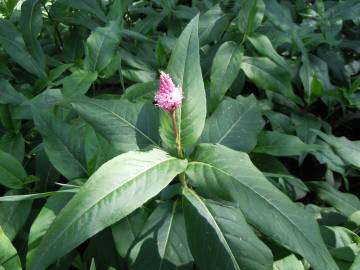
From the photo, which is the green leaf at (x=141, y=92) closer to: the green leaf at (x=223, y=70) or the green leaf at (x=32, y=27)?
the green leaf at (x=223, y=70)

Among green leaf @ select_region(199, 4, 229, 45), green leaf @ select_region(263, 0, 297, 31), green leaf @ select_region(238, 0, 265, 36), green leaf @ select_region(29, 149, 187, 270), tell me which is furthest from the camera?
green leaf @ select_region(263, 0, 297, 31)

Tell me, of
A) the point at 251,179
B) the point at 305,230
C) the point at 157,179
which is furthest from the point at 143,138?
the point at 305,230

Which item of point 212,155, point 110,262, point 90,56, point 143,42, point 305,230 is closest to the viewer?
point 305,230

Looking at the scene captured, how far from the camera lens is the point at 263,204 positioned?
119cm

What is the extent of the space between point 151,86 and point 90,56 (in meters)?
0.36

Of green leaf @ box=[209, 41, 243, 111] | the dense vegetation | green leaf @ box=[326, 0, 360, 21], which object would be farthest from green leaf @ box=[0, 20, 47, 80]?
green leaf @ box=[326, 0, 360, 21]

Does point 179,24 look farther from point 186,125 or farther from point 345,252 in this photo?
point 345,252

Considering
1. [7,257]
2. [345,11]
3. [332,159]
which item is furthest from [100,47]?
[345,11]

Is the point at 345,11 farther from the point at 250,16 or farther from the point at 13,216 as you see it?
the point at 13,216

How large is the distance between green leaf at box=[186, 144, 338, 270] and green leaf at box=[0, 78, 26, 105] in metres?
1.10

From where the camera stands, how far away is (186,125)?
137 centimetres

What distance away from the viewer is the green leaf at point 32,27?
2.22m

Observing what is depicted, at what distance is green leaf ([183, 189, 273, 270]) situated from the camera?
1193 millimetres

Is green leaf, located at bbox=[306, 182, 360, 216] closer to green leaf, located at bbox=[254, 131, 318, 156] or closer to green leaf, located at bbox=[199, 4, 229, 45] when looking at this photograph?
green leaf, located at bbox=[254, 131, 318, 156]
